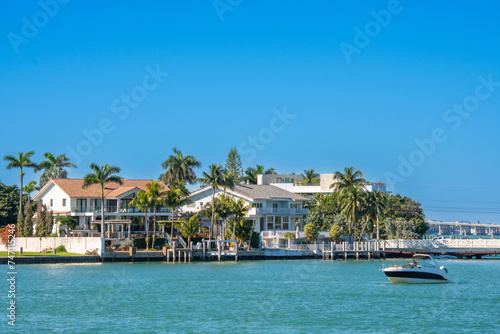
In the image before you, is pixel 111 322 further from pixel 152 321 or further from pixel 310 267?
pixel 310 267

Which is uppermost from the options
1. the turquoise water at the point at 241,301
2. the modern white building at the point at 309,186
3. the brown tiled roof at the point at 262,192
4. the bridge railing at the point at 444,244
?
the modern white building at the point at 309,186

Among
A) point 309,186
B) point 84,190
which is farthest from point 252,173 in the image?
point 84,190

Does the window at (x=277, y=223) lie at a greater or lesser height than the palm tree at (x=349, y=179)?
lesser

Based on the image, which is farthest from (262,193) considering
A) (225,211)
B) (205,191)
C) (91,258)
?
(91,258)

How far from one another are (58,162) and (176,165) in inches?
840

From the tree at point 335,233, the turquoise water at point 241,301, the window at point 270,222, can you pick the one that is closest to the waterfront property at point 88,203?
the window at point 270,222

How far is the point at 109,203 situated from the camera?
101 m

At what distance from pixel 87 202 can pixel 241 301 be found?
5318 centimetres

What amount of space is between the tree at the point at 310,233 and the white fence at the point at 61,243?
3022 cm

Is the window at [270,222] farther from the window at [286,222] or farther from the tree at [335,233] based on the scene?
the tree at [335,233]

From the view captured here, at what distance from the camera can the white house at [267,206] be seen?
105m

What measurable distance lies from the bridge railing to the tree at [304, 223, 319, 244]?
1002cm

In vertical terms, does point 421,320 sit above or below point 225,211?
below

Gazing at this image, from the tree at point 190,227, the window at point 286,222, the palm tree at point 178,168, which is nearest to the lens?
the tree at point 190,227
